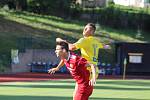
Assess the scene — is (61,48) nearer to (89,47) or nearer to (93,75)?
(93,75)

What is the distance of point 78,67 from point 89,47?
1031 mm

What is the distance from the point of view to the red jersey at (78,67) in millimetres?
11359

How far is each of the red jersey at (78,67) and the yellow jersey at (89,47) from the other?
2.35 ft

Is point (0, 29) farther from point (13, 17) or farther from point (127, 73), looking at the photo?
point (127, 73)

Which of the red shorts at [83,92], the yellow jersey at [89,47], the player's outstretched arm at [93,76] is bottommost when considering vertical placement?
the red shorts at [83,92]

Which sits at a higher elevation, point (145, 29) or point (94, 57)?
point (94, 57)

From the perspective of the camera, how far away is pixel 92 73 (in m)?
11.4

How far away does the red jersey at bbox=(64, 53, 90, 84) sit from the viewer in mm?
11359

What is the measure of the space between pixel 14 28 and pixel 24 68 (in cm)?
986

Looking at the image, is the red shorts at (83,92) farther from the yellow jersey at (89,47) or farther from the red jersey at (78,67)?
the yellow jersey at (89,47)

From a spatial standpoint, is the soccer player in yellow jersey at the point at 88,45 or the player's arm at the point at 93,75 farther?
the soccer player in yellow jersey at the point at 88,45

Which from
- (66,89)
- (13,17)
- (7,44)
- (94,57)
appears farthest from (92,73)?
(13,17)

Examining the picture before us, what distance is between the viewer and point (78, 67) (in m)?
11.4

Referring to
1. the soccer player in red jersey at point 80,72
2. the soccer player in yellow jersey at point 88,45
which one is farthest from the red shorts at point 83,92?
the soccer player in yellow jersey at point 88,45
